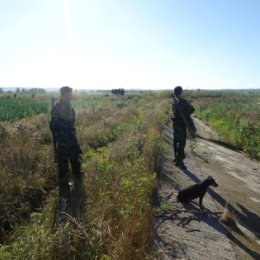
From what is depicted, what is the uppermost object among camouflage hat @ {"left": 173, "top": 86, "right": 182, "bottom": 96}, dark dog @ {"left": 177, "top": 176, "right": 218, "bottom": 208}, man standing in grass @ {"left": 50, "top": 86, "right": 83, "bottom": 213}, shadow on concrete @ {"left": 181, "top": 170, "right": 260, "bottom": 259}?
camouflage hat @ {"left": 173, "top": 86, "right": 182, "bottom": 96}

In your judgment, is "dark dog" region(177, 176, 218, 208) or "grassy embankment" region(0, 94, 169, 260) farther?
"dark dog" region(177, 176, 218, 208)

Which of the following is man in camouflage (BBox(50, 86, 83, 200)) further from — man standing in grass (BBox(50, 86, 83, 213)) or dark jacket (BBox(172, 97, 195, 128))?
dark jacket (BBox(172, 97, 195, 128))

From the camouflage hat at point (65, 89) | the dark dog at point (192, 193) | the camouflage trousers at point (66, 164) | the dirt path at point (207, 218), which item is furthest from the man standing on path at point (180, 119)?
the camouflage hat at point (65, 89)

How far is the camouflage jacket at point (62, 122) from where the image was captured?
6.33 m

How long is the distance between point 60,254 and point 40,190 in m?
3.11

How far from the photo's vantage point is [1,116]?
19109 millimetres

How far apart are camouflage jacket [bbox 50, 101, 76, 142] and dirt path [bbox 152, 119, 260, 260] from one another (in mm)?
2204

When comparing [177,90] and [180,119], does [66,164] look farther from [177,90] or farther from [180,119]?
[177,90]

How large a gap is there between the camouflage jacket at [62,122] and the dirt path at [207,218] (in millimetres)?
2204

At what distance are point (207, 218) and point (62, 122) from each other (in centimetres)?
336

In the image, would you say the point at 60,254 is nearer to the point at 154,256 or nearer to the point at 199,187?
the point at 154,256

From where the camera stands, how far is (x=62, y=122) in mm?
6367

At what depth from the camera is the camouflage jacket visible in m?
6.33

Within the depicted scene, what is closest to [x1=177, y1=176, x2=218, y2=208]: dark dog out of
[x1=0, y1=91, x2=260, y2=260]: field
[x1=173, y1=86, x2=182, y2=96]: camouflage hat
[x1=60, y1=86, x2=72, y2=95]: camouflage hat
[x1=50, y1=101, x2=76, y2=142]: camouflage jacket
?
[x1=0, y1=91, x2=260, y2=260]: field
